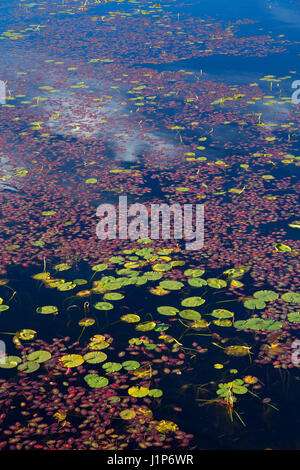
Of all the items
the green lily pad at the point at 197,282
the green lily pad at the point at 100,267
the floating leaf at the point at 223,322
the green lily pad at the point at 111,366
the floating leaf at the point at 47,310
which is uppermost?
the green lily pad at the point at 197,282

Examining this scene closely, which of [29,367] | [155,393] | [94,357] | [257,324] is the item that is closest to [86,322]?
[94,357]

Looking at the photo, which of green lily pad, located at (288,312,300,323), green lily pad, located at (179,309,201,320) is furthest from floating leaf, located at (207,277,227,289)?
green lily pad, located at (288,312,300,323)

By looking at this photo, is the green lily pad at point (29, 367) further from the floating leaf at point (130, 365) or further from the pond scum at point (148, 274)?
the floating leaf at point (130, 365)

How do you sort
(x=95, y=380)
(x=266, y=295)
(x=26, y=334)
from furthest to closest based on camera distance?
(x=266, y=295), (x=26, y=334), (x=95, y=380)

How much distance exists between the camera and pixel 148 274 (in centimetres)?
576

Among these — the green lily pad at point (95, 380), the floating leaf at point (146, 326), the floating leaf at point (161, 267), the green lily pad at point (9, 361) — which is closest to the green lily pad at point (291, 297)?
the floating leaf at point (161, 267)

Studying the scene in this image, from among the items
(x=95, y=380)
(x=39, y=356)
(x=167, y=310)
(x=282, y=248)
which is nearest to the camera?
(x=95, y=380)

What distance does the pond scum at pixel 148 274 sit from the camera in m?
4.01

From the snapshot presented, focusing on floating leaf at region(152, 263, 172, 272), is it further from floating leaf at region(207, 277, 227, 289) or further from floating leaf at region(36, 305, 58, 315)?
floating leaf at region(36, 305, 58, 315)

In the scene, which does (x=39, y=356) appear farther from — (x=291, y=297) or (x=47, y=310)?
(x=291, y=297)

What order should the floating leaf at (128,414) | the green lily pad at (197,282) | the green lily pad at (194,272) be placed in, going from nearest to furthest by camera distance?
the floating leaf at (128,414) < the green lily pad at (197,282) < the green lily pad at (194,272)

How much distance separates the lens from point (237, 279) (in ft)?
18.8

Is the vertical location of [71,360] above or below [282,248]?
below
